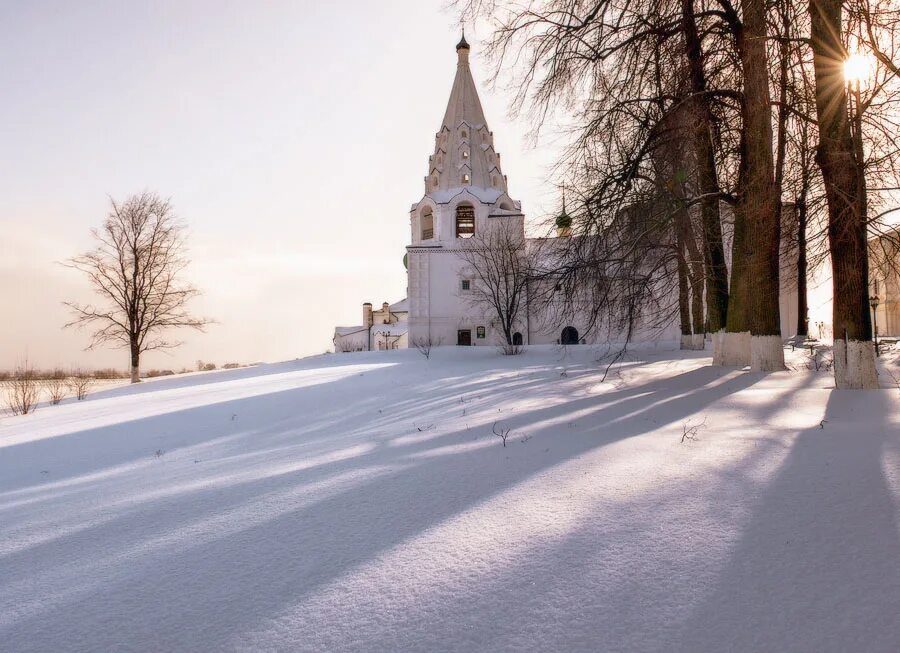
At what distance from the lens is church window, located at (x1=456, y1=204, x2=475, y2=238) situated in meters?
35.0

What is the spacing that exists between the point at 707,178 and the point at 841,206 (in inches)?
139

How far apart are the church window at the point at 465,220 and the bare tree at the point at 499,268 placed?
1.01 metres

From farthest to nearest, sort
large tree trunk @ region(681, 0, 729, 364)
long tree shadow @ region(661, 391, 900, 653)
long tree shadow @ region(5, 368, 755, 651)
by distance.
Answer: large tree trunk @ region(681, 0, 729, 364) → long tree shadow @ region(5, 368, 755, 651) → long tree shadow @ region(661, 391, 900, 653)

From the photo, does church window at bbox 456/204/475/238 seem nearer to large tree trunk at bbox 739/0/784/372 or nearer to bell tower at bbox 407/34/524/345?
bell tower at bbox 407/34/524/345

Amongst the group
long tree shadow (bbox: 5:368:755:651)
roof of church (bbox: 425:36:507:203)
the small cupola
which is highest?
roof of church (bbox: 425:36:507:203)

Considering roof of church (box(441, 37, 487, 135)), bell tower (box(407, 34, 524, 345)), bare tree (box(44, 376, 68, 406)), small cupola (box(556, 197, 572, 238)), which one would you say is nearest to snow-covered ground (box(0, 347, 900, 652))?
small cupola (box(556, 197, 572, 238))

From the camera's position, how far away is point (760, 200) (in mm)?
8445

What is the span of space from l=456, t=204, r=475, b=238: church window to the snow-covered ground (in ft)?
101

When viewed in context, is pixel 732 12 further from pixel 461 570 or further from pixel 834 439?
pixel 461 570

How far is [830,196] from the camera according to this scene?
7523mm

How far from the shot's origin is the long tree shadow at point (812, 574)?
1.80 metres

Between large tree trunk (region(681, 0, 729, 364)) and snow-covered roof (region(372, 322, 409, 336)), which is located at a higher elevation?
large tree trunk (region(681, 0, 729, 364))

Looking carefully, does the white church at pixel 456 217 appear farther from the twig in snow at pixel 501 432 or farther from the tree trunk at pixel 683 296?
the twig in snow at pixel 501 432

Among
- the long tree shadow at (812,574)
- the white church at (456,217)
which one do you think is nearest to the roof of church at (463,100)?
the white church at (456,217)
